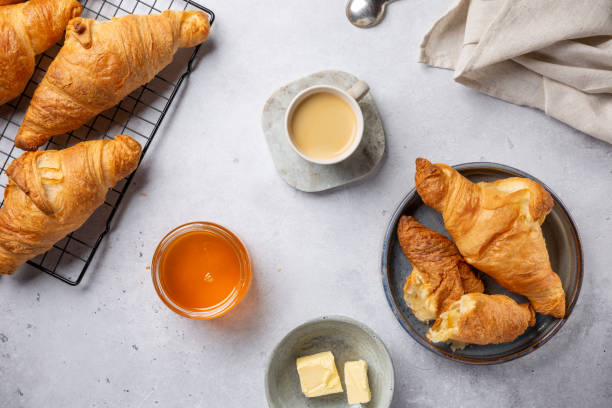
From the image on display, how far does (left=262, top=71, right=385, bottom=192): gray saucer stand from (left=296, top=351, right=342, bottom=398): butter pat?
24.5 inches

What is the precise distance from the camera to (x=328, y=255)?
1.75m

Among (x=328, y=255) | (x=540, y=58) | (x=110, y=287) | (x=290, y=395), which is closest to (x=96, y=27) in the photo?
(x=110, y=287)

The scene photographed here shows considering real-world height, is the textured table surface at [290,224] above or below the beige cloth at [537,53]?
below

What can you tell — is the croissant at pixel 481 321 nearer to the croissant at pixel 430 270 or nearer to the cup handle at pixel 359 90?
the croissant at pixel 430 270

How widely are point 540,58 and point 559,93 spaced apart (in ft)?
0.47

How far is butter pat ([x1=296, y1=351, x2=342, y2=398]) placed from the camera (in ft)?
5.25

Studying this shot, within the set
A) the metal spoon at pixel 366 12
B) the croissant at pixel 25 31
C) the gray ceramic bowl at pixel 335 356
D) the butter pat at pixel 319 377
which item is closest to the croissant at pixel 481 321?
the gray ceramic bowl at pixel 335 356

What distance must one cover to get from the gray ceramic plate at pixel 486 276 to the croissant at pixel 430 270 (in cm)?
6

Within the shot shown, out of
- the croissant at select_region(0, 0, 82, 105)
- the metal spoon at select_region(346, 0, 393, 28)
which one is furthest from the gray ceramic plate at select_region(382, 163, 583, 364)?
the croissant at select_region(0, 0, 82, 105)

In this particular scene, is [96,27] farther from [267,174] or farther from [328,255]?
[328,255]

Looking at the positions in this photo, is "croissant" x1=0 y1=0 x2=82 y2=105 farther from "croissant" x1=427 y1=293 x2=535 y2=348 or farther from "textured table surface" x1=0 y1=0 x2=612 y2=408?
"croissant" x1=427 y1=293 x2=535 y2=348

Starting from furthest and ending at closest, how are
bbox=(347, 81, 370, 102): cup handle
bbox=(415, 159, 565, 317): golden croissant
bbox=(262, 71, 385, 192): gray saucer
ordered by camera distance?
bbox=(262, 71, 385, 192): gray saucer → bbox=(347, 81, 370, 102): cup handle → bbox=(415, 159, 565, 317): golden croissant

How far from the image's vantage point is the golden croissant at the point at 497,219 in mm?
1447

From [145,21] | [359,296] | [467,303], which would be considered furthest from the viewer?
[359,296]
